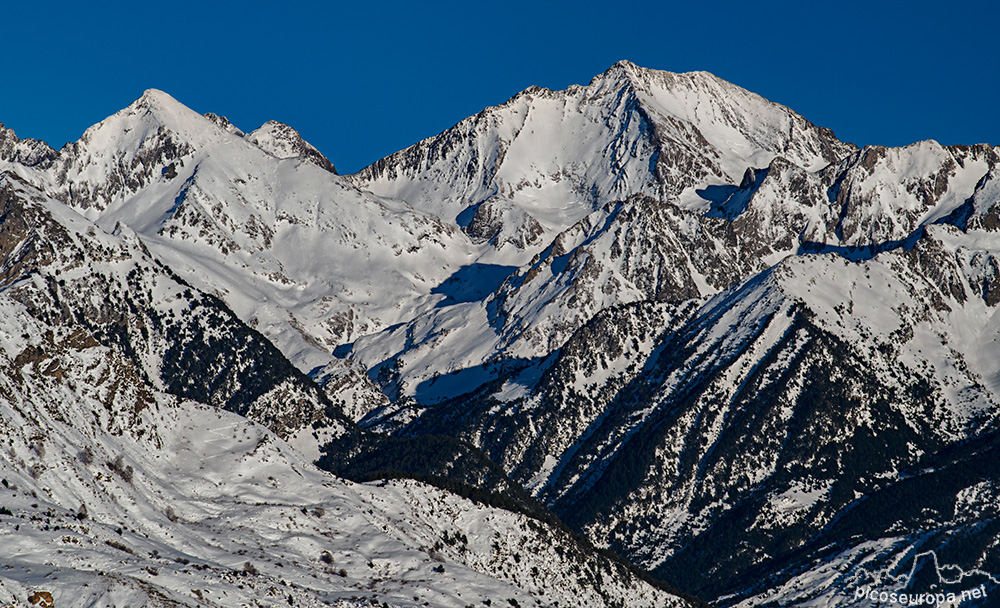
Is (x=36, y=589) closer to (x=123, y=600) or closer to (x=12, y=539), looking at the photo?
(x=123, y=600)

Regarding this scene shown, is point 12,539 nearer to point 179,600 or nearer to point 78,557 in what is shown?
point 78,557

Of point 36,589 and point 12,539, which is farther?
point 12,539

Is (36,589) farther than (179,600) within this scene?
No

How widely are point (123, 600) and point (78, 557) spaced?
18.3 metres

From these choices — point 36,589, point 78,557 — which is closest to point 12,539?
point 78,557

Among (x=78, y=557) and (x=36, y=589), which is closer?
(x=36, y=589)

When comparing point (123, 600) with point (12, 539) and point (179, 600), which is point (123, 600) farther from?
point (12, 539)

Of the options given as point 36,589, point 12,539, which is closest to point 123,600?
point 36,589

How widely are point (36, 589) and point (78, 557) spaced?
66.9 ft

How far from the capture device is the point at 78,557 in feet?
648

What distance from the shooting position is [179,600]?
193250 millimetres

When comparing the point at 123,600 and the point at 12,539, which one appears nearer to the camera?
the point at 123,600

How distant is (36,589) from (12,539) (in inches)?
929
